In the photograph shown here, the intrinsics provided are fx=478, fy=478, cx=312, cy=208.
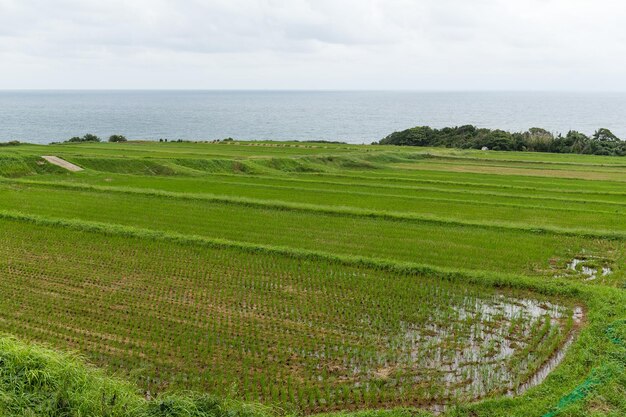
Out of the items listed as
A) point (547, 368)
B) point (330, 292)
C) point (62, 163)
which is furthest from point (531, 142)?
point (547, 368)

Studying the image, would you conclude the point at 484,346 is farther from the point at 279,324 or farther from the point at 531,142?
the point at 531,142

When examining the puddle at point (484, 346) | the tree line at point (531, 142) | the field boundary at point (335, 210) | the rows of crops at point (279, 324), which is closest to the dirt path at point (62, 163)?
the field boundary at point (335, 210)

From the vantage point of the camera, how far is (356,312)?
10.9 meters

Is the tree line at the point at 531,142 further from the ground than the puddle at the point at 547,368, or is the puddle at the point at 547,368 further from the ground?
the tree line at the point at 531,142

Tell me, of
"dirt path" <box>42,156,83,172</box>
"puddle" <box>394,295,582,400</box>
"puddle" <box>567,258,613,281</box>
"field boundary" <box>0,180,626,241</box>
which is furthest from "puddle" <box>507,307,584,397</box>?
"dirt path" <box>42,156,83,172</box>

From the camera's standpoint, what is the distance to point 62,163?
1166 inches

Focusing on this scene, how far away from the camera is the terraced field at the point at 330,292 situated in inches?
320

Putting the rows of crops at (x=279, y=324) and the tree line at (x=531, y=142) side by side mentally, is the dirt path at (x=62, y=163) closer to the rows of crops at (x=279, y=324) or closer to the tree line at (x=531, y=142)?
the rows of crops at (x=279, y=324)

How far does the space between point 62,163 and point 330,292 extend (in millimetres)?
24278

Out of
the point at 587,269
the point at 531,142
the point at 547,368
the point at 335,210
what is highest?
the point at 531,142

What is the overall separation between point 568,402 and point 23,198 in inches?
863

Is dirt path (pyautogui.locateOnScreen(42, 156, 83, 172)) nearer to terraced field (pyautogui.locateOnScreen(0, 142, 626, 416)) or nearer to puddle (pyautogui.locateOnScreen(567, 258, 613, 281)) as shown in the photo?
terraced field (pyautogui.locateOnScreen(0, 142, 626, 416))

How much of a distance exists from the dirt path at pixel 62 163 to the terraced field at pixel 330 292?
418 cm

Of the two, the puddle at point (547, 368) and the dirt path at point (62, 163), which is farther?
the dirt path at point (62, 163)
